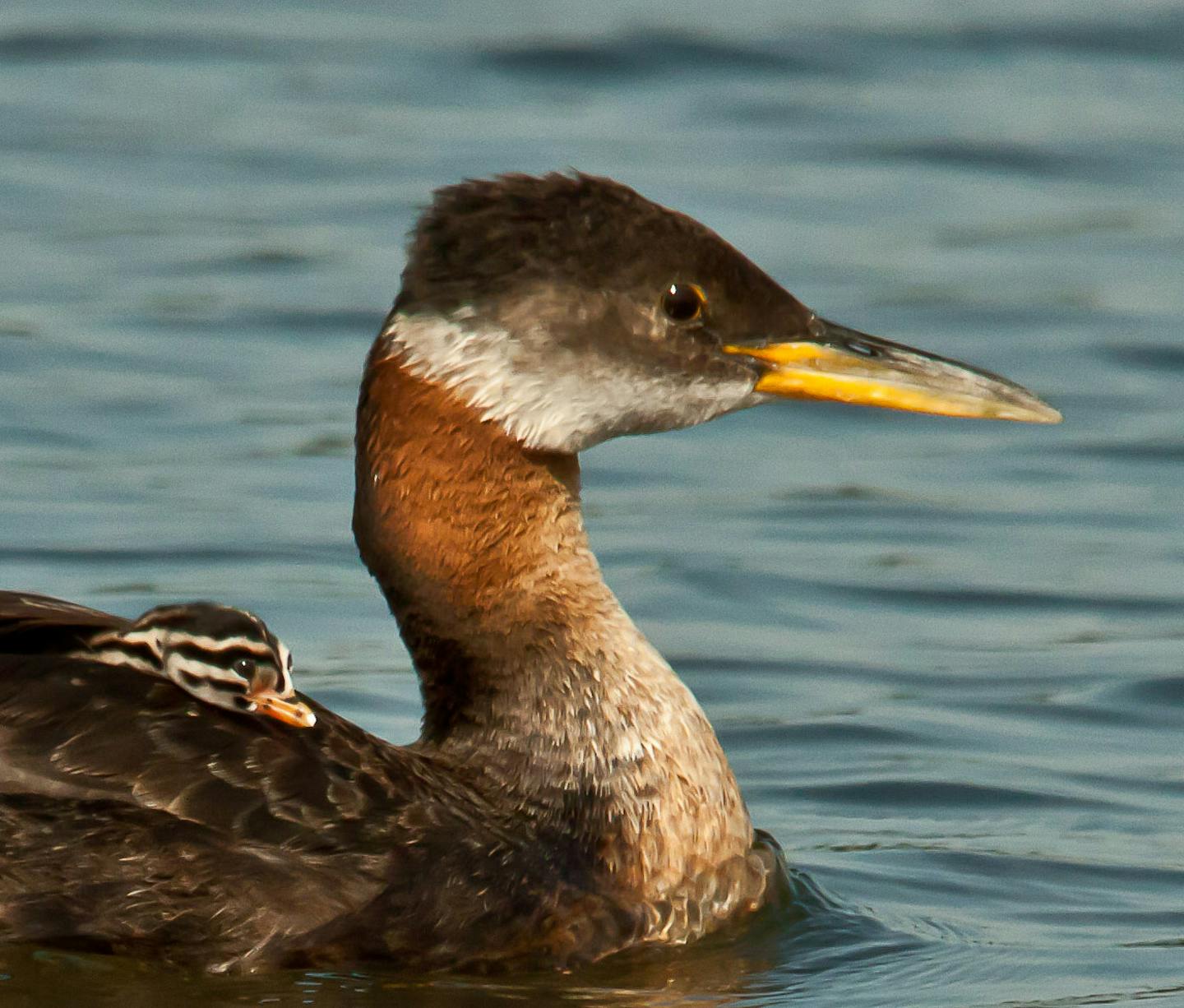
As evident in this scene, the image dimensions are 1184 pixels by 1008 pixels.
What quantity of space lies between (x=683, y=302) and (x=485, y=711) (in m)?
1.14

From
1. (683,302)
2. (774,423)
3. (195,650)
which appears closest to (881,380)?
(683,302)

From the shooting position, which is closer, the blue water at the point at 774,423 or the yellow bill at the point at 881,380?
the yellow bill at the point at 881,380

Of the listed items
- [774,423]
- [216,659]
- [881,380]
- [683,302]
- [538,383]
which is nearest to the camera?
[216,659]

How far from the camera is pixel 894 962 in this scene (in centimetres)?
723

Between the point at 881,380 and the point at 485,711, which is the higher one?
the point at 881,380

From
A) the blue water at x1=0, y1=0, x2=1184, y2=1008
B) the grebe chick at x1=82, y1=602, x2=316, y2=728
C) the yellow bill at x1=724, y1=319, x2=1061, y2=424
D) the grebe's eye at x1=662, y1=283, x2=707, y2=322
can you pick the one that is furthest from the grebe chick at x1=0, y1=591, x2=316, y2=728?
the yellow bill at x1=724, y1=319, x2=1061, y2=424

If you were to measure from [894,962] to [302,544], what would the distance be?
3.76 m

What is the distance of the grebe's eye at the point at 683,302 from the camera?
741 cm

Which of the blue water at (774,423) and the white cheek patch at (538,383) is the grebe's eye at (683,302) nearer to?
the white cheek patch at (538,383)

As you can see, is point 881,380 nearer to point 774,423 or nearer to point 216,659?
point 216,659

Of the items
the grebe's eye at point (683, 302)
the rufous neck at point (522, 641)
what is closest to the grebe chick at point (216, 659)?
the rufous neck at point (522, 641)

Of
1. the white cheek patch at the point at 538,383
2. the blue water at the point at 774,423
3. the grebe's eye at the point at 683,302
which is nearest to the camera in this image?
the white cheek patch at the point at 538,383

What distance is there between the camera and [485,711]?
7.25 metres

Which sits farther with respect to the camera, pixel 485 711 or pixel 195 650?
pixel 485 711
